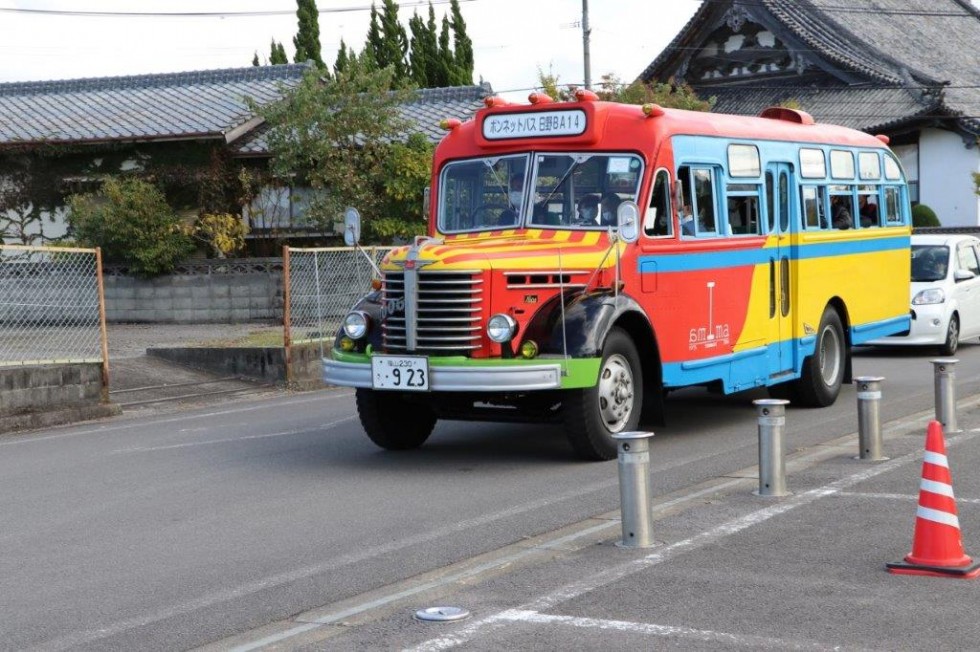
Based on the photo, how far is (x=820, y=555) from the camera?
7.43 metres

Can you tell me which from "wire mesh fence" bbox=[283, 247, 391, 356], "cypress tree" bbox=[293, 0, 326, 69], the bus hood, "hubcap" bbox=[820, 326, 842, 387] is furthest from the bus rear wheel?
"cypress tree" bbox=[293, 0, 326, 69]

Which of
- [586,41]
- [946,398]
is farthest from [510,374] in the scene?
[586,41]

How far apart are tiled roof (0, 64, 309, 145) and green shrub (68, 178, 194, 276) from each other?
7.29 feet

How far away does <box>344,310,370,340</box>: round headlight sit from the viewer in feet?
36.9

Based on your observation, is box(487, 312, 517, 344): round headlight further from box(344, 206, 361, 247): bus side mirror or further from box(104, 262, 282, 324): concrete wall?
box(104, 262, 282, 324): concrete wall

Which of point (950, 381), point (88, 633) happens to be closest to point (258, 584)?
point (88, 633)

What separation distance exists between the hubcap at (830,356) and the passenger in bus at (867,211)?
1.61 metres

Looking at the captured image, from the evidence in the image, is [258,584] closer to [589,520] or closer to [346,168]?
[589,520]

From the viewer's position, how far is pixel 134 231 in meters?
26.5

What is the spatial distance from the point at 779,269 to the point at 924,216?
1074 inches

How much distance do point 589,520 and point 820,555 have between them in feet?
5.36

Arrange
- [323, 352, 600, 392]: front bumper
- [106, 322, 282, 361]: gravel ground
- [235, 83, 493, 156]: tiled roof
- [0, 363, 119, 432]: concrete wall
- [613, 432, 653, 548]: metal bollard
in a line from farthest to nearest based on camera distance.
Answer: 1. [235, 83, 493, 156]: tiled roof
2. [106, 322, 282, 361]: gravel ground
3. [0, 363, 119, 432]: concrete wall
4. [323, 352, 600, 392]: front bumper
5. [613, 432, 653, 548]: metal bollard

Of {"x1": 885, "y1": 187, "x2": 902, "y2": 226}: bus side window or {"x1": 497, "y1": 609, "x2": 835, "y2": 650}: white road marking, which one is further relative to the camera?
{"x1": 885, "y1": 187, "x2": 902, "y2": 226}: bus side window

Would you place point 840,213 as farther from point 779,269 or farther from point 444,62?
point 444,62
